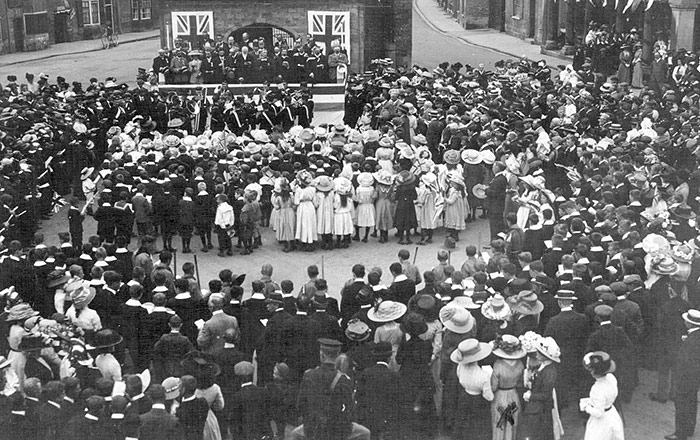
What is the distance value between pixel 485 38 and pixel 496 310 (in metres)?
45.8

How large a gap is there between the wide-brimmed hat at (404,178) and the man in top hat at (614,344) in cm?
695

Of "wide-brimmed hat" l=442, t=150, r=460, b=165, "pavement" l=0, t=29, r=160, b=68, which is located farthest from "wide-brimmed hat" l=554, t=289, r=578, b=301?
"pavement" l=0, t=29, r=160, b=68

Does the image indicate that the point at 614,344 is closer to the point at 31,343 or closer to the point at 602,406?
the point at 602,406

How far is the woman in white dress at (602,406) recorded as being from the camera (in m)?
8.95

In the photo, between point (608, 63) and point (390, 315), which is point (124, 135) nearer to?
point (390, 315)

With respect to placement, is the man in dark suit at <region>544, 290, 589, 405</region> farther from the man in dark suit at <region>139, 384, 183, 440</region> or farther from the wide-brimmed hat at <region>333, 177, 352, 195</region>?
the wide-brimmed hat at <region>333, 177, 352, 195</region>

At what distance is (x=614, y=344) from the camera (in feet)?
35.0

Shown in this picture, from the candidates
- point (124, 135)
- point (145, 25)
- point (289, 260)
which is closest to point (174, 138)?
point (124, 135)

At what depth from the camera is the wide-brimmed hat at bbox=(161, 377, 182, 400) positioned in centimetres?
930

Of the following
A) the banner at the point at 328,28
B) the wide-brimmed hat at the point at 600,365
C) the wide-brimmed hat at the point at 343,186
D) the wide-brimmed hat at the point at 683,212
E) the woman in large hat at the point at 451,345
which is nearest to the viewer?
the wide-brimmed hat at the point at 600,365

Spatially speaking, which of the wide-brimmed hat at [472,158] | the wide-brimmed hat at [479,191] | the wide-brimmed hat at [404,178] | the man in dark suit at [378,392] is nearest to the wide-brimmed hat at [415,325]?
the man in dark suit at [378,392]

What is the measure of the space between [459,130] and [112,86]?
10844 mm

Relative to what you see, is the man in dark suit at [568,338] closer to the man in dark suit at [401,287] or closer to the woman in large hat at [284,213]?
the man in dark suit at [401,287]

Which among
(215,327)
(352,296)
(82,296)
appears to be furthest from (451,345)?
(82,296)
